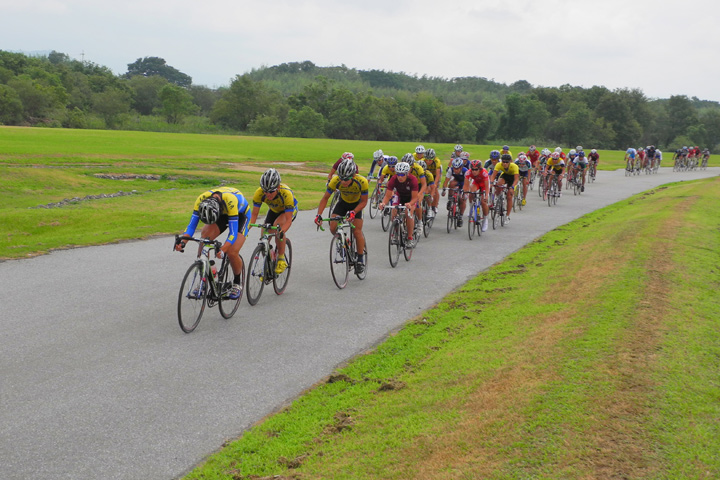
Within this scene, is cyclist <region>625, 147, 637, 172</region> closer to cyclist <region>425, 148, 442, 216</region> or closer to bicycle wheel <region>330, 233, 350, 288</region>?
cyclist <region>425, 148, 442, 216</region>

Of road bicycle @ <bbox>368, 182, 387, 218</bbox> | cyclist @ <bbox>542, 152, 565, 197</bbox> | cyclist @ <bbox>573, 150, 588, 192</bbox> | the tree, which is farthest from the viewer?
the tree

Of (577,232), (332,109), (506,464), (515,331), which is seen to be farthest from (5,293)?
(332,109)

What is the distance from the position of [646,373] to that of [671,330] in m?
1.76

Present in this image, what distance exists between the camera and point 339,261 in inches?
444

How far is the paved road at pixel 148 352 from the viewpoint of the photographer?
205 inches

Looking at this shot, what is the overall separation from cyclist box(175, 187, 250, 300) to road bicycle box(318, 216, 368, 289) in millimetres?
2179

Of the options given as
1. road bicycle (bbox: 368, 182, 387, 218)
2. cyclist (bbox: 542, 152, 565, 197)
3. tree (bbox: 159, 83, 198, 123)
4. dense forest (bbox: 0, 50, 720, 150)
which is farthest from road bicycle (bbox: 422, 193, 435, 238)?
tree (bbox: 159, 83, 198, 123)

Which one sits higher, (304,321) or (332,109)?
(332,109)

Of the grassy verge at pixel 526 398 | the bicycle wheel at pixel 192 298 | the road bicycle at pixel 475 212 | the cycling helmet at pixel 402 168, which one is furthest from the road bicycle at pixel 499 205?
the bicycle wheel at pixel 192 298

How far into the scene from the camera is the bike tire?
9750 millimetres

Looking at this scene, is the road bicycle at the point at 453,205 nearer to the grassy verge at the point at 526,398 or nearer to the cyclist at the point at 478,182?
the cyclist at the point at 478,182

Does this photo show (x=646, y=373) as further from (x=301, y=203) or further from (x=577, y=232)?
(x=301, y=203)

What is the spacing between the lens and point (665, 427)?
4.92 m

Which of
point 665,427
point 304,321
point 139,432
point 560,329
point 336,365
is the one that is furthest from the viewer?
point 304,321
